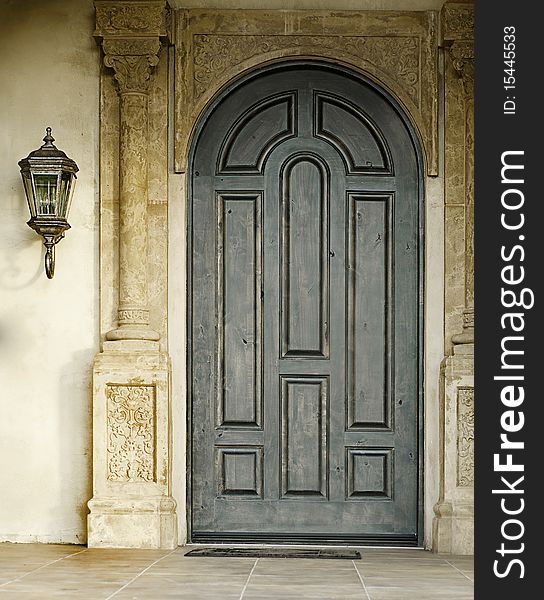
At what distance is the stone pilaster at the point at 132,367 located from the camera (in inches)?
206

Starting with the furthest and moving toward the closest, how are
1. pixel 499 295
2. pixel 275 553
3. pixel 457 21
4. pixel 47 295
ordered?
pixel 47 295, pixel 457 21, pixel 275 553, pixel 499 295

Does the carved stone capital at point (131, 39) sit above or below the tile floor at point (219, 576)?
above

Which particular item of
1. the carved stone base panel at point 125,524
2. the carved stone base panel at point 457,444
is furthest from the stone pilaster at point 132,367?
the carved stone base panel at point 457,444

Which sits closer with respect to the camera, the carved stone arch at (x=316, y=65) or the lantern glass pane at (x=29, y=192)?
the lantern glass pane at (x=29, y=192)

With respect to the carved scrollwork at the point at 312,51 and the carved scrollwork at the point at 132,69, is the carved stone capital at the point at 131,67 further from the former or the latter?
the carved scrollwork at the point at 312,51

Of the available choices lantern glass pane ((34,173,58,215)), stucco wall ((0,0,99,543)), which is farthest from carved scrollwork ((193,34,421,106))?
lantern glass pane ((34,173,58,215))

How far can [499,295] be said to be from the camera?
1822 millimetres

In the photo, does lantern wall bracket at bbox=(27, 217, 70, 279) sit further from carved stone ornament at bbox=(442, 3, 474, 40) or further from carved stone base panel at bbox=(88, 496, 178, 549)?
carved stone ornament at bbox=(442, 3, 474, 40)

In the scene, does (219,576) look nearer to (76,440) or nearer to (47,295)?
(76,440)

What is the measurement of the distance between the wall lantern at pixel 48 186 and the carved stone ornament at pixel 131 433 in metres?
0.87

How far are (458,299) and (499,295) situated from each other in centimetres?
366

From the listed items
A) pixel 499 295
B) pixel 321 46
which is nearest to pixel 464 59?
pixel 321 46

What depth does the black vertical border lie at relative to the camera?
70.1 inches

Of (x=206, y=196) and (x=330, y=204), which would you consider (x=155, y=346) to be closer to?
(x=206, y=196)
